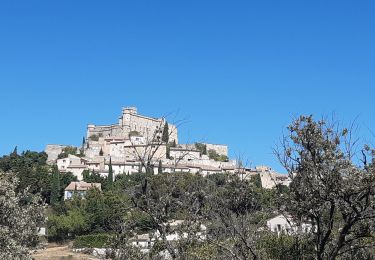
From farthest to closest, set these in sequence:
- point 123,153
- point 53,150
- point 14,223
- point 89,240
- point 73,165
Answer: point 53,150 → point 123,153 → point 73,165 → point 89,240 → point 14,223

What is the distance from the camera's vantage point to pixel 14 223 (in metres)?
19.1

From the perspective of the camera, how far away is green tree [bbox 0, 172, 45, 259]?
17.1 metres

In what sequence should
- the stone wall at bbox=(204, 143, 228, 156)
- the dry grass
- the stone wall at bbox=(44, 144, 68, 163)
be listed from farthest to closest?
the stone wall at bbox=(204, 143, 228, 156)
the stone wall at bbox=(44, 144, 68, 163)
the dry grass

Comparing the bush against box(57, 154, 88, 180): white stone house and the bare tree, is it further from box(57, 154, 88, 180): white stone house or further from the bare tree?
box(57, 154, 88, 180): white stone house

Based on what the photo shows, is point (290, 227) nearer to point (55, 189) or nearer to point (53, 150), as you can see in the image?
point (55, 189)

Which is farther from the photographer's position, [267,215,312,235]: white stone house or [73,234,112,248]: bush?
[73,234,112,248]: bush

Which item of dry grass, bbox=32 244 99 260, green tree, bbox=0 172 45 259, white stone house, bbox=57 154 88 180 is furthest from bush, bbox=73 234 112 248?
white stone house, bbox=57 154 88 180

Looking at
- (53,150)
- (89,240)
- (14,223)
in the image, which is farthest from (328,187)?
(53,150)

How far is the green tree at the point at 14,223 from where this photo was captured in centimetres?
1711

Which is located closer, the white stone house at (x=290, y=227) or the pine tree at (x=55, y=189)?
the white stone house at (x=290, y=227)

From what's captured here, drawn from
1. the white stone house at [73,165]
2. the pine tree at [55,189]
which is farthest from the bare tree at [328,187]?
the white stone house at [73,165]

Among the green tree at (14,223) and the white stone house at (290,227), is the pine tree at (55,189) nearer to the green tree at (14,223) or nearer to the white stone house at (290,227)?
the white stone house at (290,227)

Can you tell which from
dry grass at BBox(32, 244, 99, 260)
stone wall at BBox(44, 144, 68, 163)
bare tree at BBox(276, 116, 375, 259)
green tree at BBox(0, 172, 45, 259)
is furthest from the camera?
stone wall at BBox(44, 144, 68, 163)

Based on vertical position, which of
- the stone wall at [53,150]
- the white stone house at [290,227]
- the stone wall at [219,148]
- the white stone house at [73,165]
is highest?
the stone wall at [219,148]
